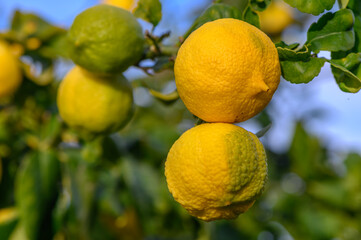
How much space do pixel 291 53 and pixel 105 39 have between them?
396 millimetres

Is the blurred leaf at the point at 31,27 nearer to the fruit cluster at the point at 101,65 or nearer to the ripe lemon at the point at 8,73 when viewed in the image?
the ripe lemon at the point at 8,73

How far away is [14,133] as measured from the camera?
1.52 meters

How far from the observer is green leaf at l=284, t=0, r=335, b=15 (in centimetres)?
71

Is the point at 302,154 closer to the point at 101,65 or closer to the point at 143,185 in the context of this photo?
the point at 143,185

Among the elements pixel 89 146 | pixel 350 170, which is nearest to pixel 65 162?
pixel 89 146

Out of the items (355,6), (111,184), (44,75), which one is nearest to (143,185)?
(111,184)

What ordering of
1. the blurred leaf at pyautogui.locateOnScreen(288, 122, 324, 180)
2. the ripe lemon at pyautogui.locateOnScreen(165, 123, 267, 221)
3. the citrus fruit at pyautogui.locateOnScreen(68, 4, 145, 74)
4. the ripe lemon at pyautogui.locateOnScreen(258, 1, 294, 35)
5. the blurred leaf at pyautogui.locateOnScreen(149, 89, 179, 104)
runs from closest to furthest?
the ripe lemon at pyautogui.locateOnScreen(165, 123, 267, 221) → the citrus fruit at pyautogui.locateOnScreen(68, 4, 145, 74) → the blurred leaf at pyautogui.locateOnScreen(149, 89, 179, 104) → the blurred leaf at pyautogui.locateOnScreen(288, 122, 324, 180) → the ripe lemon at pyautogui.locateOnScreen(258, 1, 294, 35)

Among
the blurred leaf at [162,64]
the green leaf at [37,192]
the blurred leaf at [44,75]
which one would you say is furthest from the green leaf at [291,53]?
the blurred leaf at [44,75]

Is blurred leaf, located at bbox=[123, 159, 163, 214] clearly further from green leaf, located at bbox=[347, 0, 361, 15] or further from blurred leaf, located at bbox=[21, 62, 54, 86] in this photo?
green leaf, located at bbox=[347, 0, 361, 15]

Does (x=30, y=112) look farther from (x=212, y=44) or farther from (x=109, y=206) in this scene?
(x=212, y=44)

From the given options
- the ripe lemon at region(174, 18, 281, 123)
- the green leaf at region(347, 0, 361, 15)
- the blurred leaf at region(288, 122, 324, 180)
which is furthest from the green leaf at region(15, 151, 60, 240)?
the blurred leaf at region(288, 122, 324, 180)

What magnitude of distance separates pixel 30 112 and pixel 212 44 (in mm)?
1137

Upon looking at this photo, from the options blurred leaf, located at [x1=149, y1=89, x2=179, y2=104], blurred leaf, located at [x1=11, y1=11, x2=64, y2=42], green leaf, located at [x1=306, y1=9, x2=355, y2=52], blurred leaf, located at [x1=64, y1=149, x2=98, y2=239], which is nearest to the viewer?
green leaf, located at [x1=306, y1=9, x2=355, y2=52]

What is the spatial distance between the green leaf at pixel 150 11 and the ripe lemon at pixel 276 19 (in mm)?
1433
